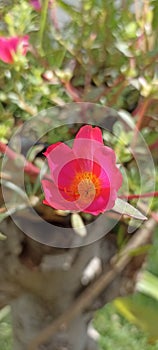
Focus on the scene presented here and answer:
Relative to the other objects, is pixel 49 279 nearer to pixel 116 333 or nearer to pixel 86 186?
pixel 86 186

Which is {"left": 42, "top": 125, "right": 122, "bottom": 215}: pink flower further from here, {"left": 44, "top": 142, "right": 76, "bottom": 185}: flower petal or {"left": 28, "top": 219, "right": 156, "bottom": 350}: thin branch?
{"left": 28, "top": 219, "right": 156, "bottom": 350}: thin branch

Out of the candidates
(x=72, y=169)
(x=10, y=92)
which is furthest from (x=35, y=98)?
(x=72, y=169)

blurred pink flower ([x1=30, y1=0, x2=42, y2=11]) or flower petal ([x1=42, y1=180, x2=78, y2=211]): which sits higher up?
flower petal ([x1=42, y1=180, x2=78, y2=211])

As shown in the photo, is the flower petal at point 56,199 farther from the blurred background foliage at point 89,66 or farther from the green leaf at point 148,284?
the green leaf at point 148,284

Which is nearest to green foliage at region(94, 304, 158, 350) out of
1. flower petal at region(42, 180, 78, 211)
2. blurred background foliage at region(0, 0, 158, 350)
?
blurred background foliage at region(0, 0, 158, 350)

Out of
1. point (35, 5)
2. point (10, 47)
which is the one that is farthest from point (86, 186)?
point (35, 5)

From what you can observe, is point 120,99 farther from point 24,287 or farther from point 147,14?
point 24,287

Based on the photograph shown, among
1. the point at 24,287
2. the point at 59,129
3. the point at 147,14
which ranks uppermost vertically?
the point at 147,14

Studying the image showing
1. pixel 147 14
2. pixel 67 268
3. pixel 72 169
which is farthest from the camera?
pixel 67 268
